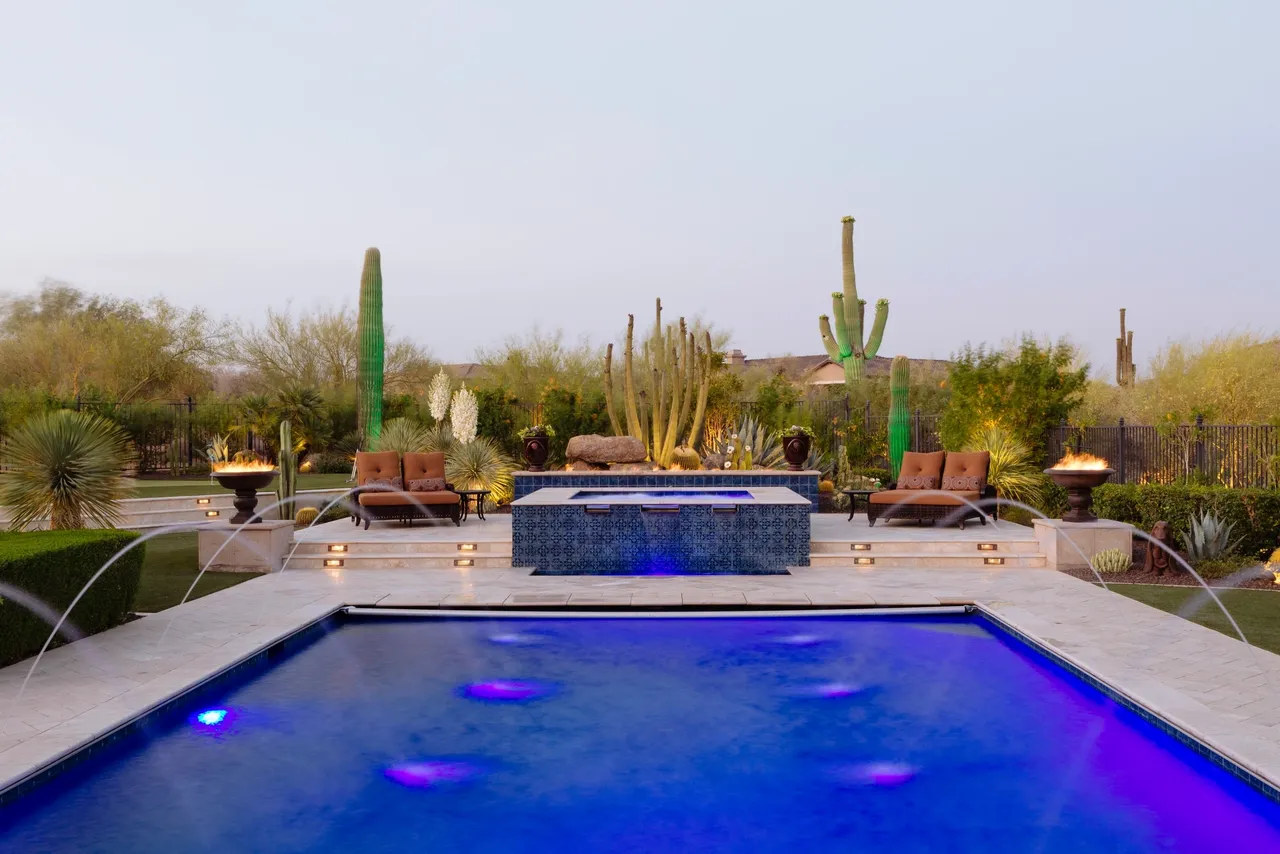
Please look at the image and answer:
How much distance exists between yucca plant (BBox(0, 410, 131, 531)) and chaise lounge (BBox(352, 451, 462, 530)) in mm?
3448

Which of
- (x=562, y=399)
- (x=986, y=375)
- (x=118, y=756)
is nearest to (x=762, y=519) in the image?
(x=118, y=756)

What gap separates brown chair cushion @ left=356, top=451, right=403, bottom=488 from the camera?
11.6m

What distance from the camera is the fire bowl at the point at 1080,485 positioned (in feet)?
30.0

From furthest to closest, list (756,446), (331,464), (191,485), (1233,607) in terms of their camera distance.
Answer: (331,464), (191,485), (756,446), (1233,607)

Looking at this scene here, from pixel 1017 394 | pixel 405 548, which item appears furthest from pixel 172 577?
pixel 1017 394

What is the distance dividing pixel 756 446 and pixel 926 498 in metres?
4.58

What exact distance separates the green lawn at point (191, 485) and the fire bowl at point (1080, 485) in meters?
11.2

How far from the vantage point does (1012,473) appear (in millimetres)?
13133

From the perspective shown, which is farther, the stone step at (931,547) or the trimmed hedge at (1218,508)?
the stone step at (931,547)

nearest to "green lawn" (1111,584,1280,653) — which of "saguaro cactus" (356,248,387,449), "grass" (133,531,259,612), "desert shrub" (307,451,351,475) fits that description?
"grass" (133,531,259,612)

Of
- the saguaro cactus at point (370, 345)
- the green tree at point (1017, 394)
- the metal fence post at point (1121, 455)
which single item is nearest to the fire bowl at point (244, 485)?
the saguaro cactus at point (370, 345)

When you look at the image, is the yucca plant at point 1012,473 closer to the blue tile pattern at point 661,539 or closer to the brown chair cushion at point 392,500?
the blue tile pattern at point 661,539

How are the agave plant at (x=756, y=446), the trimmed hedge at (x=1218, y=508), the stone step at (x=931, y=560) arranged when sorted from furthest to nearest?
the agave plant at (x=756, y=446) → the stone step at (x=931, y=560) → the trimmed hedge at (x=1218, y=508)

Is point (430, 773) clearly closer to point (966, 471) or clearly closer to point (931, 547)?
point (931, 547)
